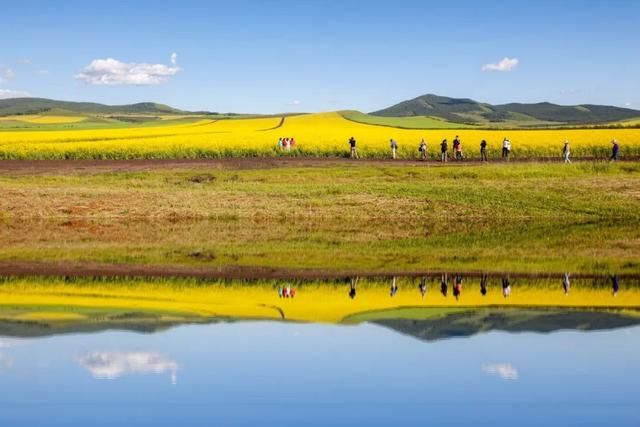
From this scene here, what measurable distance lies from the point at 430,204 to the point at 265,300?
2396cm

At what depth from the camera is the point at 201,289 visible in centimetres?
2303

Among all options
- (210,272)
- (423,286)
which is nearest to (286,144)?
(210,272)

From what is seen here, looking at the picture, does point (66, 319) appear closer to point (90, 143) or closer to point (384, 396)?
point (384, 396)

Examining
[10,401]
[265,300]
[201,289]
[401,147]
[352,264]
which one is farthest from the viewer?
[401,147]

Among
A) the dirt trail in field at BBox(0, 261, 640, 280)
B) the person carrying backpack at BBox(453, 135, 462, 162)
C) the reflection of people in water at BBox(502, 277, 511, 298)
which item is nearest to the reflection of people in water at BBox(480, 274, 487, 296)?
the dirt trail in field at BBox(0, 261, 640, 280)

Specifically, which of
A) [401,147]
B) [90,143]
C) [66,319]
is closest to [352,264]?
[66,319]

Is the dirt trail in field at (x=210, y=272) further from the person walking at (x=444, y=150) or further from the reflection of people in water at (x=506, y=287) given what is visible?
the person walking at (x=444, y=150)

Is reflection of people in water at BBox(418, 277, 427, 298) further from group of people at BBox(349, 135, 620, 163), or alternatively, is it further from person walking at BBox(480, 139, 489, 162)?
person walking at BBox(480, 139, 489, 162)

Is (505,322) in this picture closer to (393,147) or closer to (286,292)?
(286,292)

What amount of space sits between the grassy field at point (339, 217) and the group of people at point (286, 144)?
364 inches

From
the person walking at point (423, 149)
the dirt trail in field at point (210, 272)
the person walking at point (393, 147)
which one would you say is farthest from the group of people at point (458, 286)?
the person walking at point (423, 149)

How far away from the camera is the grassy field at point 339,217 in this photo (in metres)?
29.3

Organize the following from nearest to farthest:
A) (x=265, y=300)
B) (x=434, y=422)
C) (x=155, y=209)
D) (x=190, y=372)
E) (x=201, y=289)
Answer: (x=434, y=422), (x=190, y=372), (x=265, y=300), (x=201, y=289), (x=155, y=209)

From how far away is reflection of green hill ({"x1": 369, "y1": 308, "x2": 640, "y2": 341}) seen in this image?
669 inches
